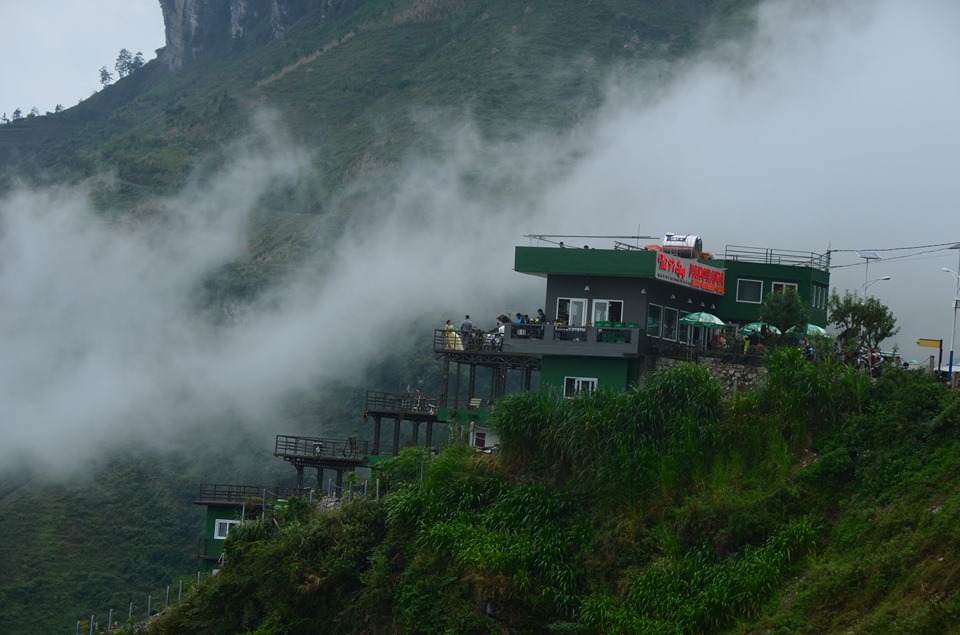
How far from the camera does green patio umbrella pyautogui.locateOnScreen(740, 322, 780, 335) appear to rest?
51531 mm

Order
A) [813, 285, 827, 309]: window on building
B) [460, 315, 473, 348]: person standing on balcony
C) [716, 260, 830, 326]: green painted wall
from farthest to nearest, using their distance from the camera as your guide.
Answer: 1. [813, 285, 827, 309]: window on building
2. [716, 260, 830, 326]: green painted wall
3. [460, 315, 473, 348]: person standing on balcony

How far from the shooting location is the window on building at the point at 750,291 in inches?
2270

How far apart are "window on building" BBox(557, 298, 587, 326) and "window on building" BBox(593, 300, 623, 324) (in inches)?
17.2

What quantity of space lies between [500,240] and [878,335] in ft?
287

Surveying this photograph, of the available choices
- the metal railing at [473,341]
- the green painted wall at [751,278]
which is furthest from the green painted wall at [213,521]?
the green painted wall at [751,278]

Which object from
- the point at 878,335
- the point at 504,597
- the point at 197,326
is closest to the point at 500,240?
the point at 197,326

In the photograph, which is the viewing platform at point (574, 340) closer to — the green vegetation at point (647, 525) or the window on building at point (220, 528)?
the green vegetation at point (647, 525)

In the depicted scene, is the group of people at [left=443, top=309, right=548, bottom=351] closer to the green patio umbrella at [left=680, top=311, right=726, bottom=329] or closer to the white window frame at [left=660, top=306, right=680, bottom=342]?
the white window frame at [left=660, top=306, right=680, bottom=342]

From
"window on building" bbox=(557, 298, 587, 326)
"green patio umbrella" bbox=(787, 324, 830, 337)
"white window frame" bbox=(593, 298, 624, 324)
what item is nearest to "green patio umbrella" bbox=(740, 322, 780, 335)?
"green patio umbrella" bbox=(787, 324, 830, 337)

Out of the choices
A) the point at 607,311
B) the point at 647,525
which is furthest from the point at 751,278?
the point at 647,525

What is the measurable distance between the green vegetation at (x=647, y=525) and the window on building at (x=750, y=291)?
54.5ft

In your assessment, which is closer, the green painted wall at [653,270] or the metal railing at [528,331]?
the green painted wall at [653,270]

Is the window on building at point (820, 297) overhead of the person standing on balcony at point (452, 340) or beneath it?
overhead

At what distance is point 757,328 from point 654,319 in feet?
14.1
